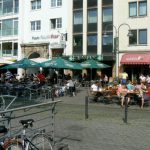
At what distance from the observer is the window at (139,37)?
1710 inches

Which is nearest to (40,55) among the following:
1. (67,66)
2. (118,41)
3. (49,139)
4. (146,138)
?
(118,41)

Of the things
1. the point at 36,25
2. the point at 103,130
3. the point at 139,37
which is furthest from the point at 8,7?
the point at 103,130

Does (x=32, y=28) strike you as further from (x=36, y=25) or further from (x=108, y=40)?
(x=108, y=40)

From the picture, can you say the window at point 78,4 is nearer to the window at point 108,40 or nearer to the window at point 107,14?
the window at point 107,14

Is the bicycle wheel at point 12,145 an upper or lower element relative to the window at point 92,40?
lower

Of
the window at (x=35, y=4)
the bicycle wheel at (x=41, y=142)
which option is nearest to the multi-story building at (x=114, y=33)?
the window at (x=35, y=4)

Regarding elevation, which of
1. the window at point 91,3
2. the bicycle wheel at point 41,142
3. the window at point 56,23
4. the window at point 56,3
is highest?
the window at point 56,3

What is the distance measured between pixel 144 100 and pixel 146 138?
35.1 ft

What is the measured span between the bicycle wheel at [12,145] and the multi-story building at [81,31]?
34998mm

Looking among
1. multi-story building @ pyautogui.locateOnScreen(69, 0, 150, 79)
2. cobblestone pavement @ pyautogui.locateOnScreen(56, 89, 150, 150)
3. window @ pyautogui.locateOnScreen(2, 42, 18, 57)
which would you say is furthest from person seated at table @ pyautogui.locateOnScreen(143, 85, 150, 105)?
window @ pyautogui.locateOnScreen(2, 42, 18, 57)

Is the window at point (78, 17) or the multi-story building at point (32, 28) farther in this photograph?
the multi-story building at point (32, 28)

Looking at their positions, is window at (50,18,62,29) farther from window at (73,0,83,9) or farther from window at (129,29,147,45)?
window at (129,29,147,45)

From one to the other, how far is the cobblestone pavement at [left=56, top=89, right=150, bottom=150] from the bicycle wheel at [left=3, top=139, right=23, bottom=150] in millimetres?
3419

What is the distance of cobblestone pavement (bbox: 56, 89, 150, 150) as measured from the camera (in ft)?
37.0
